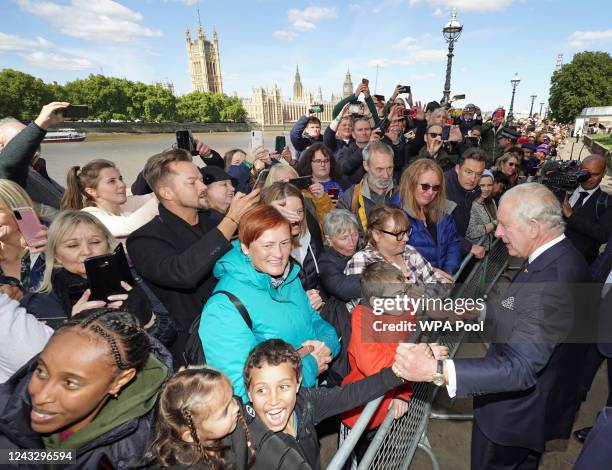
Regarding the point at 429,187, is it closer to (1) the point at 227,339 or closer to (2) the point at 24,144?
(1) the point at 227,339

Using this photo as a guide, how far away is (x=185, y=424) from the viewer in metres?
1.37

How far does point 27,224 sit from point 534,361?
3.13m

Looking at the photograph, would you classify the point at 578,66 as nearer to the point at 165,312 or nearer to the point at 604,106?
the point at 604,106

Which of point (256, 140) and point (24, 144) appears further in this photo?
point (256, 140)

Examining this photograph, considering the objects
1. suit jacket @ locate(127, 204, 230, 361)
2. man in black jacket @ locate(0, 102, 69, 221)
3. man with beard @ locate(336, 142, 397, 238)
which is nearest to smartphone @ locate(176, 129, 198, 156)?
man in black jacket @ locate(0, 102, 69, 221)

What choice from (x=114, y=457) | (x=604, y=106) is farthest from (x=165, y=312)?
(x=604, y=106)

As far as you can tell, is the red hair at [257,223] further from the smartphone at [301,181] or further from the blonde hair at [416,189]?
the blonde hair at [416,189]

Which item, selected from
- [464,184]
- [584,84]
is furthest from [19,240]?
[584,84]

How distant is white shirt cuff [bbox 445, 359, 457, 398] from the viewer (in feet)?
5.51

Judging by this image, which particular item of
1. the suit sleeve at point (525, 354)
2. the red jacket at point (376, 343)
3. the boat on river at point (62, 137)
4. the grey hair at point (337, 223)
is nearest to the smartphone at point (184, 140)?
the grey hair at point (337, 223)

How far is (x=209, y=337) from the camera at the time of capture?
1.70m

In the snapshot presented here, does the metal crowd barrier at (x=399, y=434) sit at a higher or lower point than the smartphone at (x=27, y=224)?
lower

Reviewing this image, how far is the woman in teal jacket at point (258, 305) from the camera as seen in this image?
5.56 ft

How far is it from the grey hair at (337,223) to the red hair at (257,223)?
101cm
